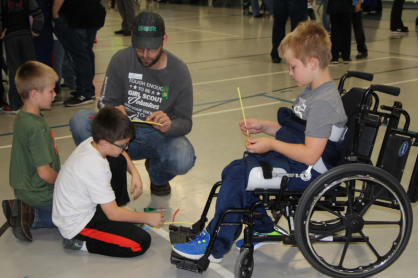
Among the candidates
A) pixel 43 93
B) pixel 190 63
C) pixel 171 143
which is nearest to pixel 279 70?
pixel 190 63

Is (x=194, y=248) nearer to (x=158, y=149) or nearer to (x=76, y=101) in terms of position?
(x=158, y=149)

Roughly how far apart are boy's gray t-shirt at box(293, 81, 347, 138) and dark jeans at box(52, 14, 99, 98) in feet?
11.4

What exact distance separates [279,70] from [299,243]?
473cm

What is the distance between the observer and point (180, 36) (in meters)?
9.51

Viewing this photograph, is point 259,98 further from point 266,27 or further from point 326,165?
point 266,27

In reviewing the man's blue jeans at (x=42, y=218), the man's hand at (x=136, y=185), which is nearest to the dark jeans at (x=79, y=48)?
the man's blue jeans at (x=42, y=218)

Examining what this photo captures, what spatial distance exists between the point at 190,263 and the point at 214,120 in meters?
2.38

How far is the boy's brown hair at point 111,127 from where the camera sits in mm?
2113

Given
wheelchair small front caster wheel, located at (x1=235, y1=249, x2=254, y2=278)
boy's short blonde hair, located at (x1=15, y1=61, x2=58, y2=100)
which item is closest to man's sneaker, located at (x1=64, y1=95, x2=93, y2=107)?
boy's short blonde hair, located at (x1=15, y1=61, x2=58, y2=100)

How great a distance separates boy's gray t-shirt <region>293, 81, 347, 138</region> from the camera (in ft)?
6.25

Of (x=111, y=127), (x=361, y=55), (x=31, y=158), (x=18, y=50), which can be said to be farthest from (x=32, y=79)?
(x=361, y=55)

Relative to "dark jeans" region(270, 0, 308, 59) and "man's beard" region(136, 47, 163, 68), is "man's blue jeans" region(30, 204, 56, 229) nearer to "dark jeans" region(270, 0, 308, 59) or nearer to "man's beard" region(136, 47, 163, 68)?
"man's beard" region(136, 47, 163, 68)

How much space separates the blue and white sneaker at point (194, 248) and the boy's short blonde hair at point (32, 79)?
1189mm

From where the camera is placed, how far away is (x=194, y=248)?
210 cm
